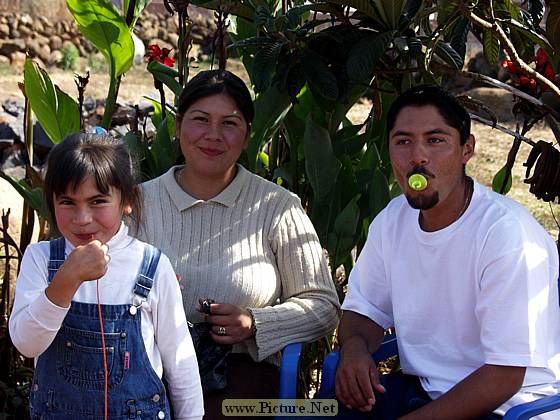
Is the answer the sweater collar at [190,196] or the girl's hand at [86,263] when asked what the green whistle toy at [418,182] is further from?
the girl's hand at [86,263]

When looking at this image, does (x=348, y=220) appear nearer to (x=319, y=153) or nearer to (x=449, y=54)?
(x=319, y=153)

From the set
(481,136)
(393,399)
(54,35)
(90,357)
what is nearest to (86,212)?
(90,357)

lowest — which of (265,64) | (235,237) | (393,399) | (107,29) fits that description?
(393,399)

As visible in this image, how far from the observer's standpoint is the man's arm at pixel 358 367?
2342mm

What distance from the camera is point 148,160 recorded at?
3.29 metres

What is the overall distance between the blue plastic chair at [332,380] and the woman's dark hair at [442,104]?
0.65 meters

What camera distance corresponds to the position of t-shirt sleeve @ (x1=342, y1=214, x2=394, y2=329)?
2.51 meters

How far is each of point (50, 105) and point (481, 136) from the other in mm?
5761

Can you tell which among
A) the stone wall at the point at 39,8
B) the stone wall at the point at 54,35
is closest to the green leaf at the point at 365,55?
the stone wall at the point at 54,35

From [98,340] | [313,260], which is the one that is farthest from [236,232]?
[98,340]

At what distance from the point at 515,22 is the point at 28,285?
1.57m

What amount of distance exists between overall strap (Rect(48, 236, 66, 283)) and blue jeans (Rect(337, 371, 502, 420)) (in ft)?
2.77

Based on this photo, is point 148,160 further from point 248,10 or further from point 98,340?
point 98,340

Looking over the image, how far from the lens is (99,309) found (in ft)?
6.38
